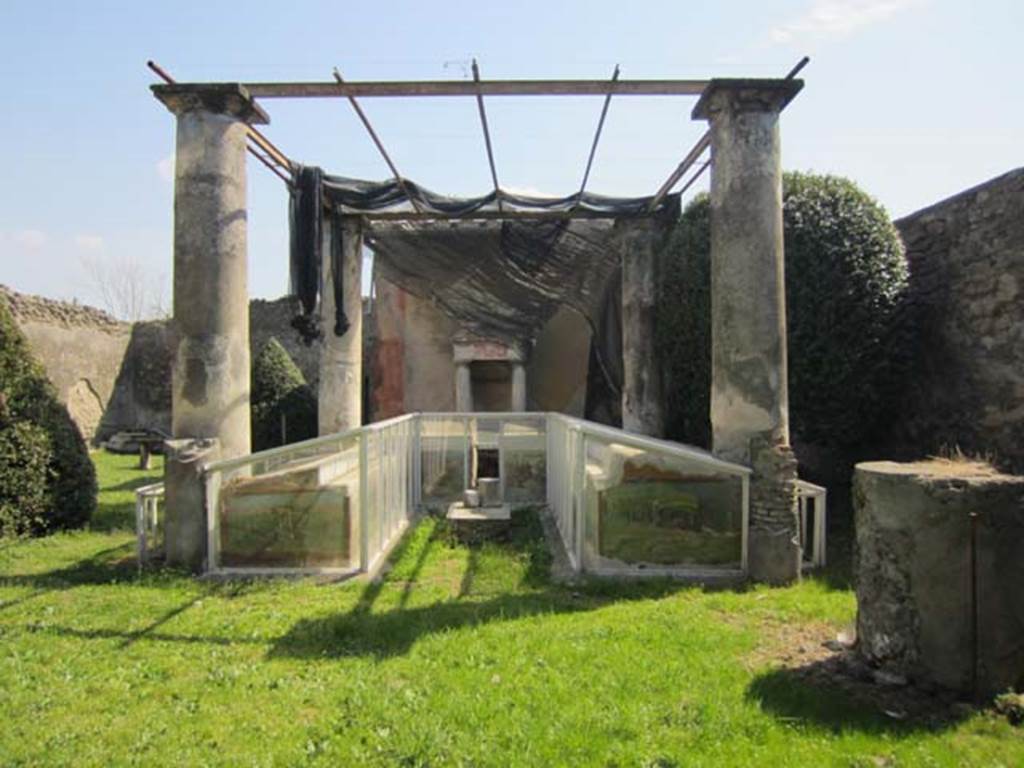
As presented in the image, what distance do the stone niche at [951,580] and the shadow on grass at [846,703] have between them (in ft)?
0.43

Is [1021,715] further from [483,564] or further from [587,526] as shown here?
[483,564]

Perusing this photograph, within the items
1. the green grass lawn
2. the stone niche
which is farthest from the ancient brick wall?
the stone niche

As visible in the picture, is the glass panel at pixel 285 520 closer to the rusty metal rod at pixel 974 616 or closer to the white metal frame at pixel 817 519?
the white metal frame at pixel 817 519

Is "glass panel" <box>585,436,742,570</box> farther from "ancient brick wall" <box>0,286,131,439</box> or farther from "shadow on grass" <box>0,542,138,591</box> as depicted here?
"ancient brick wall" <box>0,286,131,439</box>

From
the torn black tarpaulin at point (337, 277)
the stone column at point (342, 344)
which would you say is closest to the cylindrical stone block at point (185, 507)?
the stone column at point (342, 344)

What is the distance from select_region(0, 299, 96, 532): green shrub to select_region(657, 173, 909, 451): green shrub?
293 inches

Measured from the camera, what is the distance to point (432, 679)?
326cm

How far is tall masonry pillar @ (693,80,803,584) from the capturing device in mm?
4965

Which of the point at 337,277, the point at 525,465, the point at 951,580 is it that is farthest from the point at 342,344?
the point at 951,580

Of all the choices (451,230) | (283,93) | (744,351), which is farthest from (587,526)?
(451,230)

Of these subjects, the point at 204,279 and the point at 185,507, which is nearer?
the point at 185,507

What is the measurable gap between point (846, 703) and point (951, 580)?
74 centimetres

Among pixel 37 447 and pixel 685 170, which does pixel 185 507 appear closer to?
pixel 37 447

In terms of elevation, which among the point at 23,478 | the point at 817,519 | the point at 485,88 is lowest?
the point at 817,519
